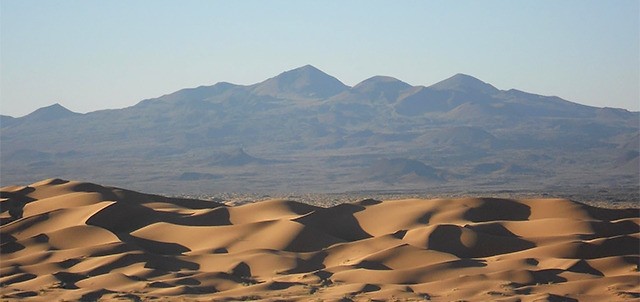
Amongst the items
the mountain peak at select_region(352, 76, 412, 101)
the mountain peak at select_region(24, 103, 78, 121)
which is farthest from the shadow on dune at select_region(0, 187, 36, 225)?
the mountain peak at select_region(352, 76, 412, 101)

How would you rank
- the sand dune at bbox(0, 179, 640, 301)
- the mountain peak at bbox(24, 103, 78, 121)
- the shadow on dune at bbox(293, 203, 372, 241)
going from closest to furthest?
the sand dune at bbox(0, 179, 640, 301) → the shadow on dune at bbox(293, 203, 372, 241) → the mountain peak at bbox(24, 103, 78, 121)

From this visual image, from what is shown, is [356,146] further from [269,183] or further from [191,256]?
[191,256]

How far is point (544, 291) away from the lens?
18.6m

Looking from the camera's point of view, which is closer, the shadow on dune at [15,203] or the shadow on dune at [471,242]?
the shadow on dune at [471,242]

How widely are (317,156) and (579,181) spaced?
40470mm

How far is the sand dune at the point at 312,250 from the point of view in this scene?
1925cm

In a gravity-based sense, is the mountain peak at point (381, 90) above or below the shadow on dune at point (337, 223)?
above

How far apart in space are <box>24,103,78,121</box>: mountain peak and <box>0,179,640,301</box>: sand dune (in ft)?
478

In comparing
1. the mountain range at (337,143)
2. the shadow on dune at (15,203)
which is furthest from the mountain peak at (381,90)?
the shadow on dune at (15,203)

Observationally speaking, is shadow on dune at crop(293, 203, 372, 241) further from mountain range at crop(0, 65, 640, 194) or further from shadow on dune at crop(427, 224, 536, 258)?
mountain range at crop(0, 65, 640, 194)

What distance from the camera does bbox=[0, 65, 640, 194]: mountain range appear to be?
314 ft

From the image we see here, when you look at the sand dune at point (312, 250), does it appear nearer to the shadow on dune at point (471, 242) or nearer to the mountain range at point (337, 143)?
the shadow on dune at point (471, 242)

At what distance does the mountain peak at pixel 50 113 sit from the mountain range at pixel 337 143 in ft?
1.05

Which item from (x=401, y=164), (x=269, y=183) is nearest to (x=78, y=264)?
(x=269, y=183)
